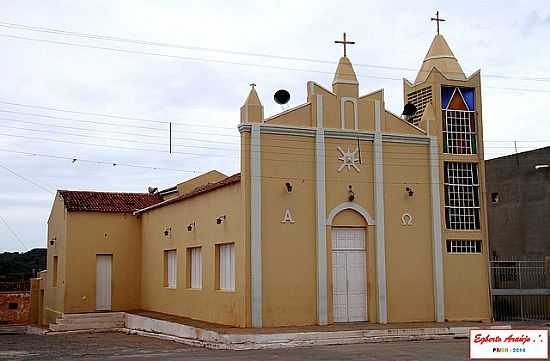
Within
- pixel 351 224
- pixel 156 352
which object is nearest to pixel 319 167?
pixel 351 224

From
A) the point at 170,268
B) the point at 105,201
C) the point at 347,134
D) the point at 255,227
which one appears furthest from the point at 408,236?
the point at 105,201

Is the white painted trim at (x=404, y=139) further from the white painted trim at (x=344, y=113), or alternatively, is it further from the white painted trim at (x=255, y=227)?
the white painted trim at (x=255, y=227)

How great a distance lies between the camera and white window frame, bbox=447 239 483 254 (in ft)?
76.3

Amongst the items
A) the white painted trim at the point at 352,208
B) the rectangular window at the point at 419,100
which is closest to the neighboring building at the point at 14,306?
the white painted trim at the point at 352,208

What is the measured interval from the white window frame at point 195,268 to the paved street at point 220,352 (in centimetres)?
328

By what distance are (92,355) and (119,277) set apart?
41.6 ft

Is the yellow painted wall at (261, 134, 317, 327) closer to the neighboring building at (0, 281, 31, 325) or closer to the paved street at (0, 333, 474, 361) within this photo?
the paved street at (0, 333, 474, 361)

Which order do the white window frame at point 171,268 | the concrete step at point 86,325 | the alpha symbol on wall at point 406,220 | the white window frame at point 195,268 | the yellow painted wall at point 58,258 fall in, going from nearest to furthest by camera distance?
the alpha symbol on wall at point 406,220, the white window frame at point 195,268, the white window frame at point 171,268, the concrete step at point 86,325, the yellow painted wall at point 58,258

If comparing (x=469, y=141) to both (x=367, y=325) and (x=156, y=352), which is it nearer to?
(x=367, y=325)

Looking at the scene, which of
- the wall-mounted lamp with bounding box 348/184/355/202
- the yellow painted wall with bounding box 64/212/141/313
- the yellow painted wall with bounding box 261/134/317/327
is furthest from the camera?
the yellow painted wall with bounding box 64/212/141/313

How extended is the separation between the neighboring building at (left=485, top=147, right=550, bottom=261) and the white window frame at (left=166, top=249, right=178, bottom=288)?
1473 cm

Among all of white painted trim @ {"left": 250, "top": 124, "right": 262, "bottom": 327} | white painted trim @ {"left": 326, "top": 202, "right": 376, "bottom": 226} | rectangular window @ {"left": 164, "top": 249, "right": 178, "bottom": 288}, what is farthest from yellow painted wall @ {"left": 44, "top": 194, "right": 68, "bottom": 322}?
white painted trim @ {"left": 326, "top": 202, "right": 376, "bottom": 226}

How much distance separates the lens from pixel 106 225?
30.4 metres

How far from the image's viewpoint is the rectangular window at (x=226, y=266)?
871 inches
